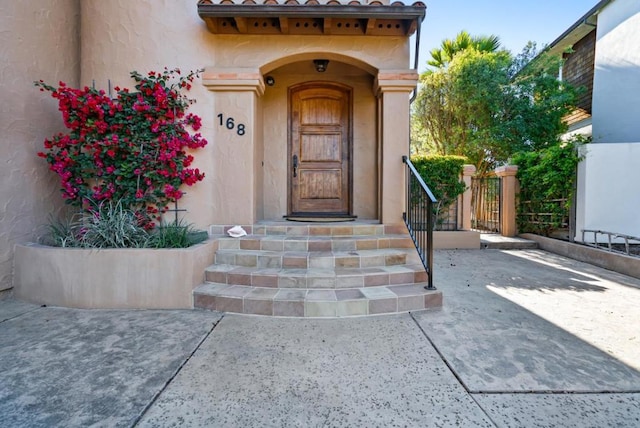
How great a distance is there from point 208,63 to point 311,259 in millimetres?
2791

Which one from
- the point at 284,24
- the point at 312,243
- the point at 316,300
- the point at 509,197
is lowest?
Result: the point at 316,300

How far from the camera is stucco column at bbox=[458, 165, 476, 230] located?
5.57 metres

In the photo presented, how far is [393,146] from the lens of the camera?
3.80 meters

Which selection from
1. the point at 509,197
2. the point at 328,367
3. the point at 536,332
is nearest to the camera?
the point at 328,367

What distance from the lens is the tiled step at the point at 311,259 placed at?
3100 millimetres

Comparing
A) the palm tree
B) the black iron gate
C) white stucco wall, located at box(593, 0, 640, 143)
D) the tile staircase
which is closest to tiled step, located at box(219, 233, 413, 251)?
the tile staircase

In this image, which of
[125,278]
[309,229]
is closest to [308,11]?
[309,229]

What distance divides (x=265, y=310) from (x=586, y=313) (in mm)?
2840

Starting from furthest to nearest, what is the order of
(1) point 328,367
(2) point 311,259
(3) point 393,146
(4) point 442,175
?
(4) point 442,175
(3) point 393,146
(2) point 311,259
(1) point 328,367

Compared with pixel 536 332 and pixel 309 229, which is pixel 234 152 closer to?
pixel 309 229

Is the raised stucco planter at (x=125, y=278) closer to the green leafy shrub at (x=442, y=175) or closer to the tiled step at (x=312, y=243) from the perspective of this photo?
the tiled step at (x=312, y=243)

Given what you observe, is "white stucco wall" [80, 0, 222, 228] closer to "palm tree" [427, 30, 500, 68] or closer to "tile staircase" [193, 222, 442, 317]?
"tile staircase" [193, 222, 442, 317]

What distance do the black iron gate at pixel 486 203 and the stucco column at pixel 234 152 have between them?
520 cm

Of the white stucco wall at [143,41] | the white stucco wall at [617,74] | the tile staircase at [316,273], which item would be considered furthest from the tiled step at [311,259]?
Answer: the white stucco wall at [617,74]
